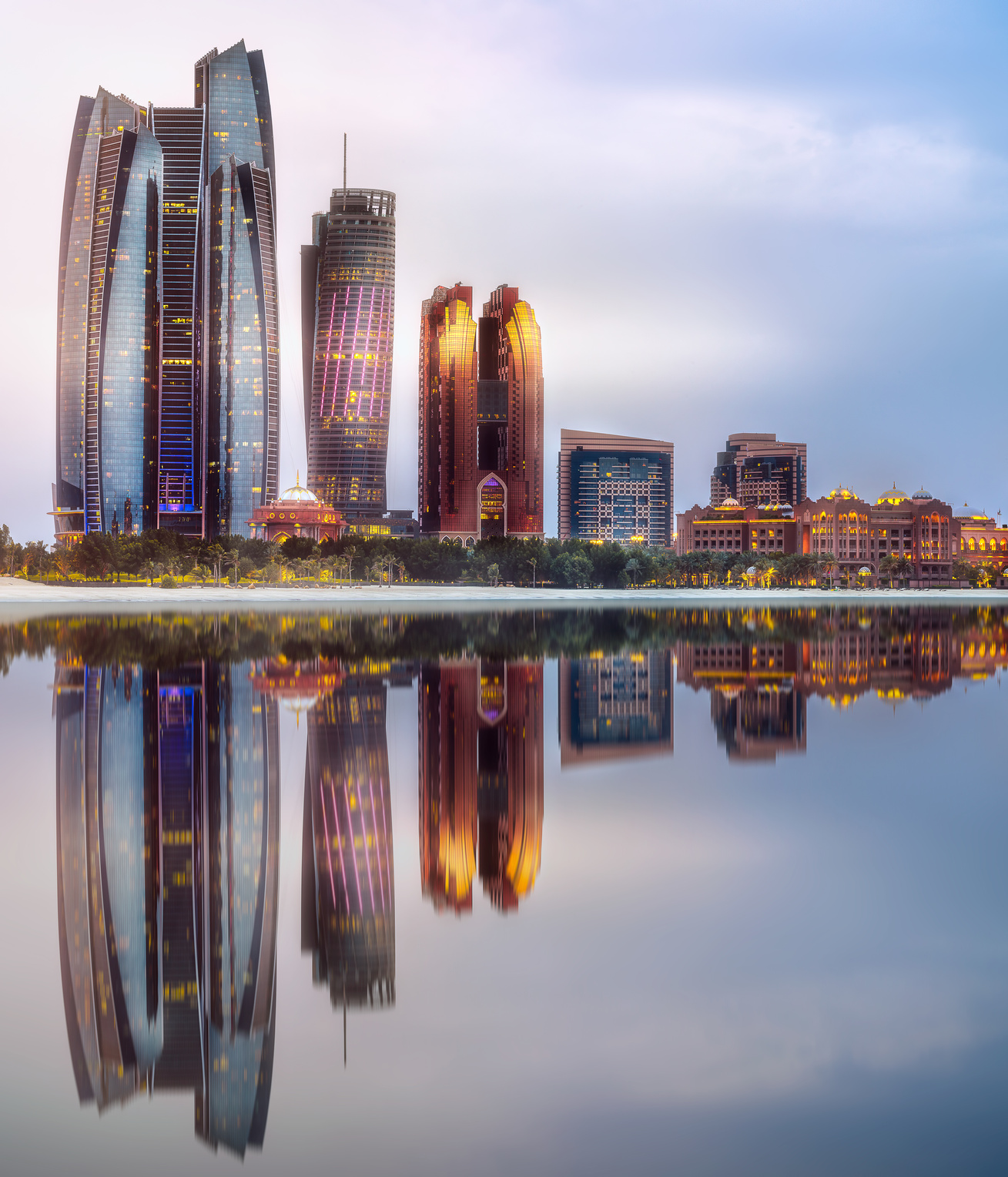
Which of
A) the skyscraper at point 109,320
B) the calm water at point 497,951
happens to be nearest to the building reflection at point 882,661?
the calm water at point 497,951

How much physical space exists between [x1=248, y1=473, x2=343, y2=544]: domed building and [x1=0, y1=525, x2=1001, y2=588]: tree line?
23.3 m

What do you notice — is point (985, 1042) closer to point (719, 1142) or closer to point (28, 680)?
point (719, 1142)

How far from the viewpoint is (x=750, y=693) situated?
26594mm

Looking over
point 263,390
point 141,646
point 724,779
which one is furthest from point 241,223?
point 724,779

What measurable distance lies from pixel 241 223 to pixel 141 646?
162m

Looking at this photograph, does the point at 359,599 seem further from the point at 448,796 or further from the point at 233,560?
the point at 448,796

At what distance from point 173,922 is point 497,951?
2799mm

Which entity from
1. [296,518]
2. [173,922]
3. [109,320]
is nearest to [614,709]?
[173,922]

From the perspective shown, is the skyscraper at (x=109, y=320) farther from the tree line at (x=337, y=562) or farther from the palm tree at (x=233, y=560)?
the palm tree at (x=233, y=560)

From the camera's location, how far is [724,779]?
15.5 metres

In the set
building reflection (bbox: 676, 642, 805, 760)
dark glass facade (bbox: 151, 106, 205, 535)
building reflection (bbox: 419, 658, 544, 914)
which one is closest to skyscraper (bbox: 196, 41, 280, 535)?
dark glass facade (bbox: 151, 106, 205, 535)

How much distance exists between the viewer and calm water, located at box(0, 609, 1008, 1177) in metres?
6.09

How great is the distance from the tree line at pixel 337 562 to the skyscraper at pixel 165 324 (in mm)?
45984

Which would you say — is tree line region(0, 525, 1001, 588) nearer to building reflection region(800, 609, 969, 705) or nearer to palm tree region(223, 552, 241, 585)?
palm tree region(223, 552, 241, 585)
